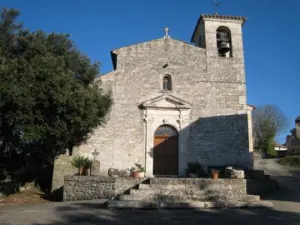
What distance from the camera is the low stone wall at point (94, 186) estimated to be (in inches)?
451

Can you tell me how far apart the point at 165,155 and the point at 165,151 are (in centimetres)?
20

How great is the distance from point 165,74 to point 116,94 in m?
2.78

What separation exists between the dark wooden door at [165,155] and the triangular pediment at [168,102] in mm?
1551

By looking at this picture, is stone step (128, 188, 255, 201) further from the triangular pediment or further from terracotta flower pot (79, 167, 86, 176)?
the triangular pediment

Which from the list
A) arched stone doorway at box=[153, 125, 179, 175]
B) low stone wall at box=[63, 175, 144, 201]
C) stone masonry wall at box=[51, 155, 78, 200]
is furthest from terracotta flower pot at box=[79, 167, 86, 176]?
arched stone doorway at box=[153, 125, 179, 175]

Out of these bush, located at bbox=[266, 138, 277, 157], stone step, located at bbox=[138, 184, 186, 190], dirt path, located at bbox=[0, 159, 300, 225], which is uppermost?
bush, located at bbox=[266, 138, 277, 157]

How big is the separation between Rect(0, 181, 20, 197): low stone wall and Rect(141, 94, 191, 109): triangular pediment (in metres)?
7.41

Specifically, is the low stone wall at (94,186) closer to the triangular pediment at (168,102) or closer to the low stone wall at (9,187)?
the low stone wall at (9,187)

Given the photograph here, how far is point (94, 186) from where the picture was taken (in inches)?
457

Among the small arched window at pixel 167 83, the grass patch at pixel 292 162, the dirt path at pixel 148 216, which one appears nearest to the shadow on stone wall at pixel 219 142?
the small arched window at pixel 167 83

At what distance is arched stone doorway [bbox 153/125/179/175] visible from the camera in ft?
47.9

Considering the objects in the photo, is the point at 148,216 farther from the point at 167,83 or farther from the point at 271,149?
the point at 271,149

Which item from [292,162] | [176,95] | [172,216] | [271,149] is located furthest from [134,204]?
[271,149]

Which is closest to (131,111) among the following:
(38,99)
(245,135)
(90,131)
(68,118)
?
(90,131)
